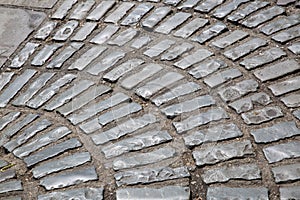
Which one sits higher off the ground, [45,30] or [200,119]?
[45,30]

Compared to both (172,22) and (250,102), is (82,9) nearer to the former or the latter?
(172,22)

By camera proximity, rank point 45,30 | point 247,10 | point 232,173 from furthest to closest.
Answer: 1. point 45,30
2. point 247,10
3. point 232,173

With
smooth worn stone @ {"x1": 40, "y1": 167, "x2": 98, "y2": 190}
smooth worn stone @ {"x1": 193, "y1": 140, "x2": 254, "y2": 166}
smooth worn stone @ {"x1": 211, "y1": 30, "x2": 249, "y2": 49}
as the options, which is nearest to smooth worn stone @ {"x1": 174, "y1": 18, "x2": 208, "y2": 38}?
smooth worn stone @ {"x1": 211, "y1": 30, "x2": 249, "y2": 49}

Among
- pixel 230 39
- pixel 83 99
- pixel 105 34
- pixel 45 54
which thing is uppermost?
pixel 105 34

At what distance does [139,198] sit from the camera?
2.95m

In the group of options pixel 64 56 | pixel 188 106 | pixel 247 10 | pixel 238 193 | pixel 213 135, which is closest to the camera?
pixel 238 193

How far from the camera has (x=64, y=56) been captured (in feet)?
13.3

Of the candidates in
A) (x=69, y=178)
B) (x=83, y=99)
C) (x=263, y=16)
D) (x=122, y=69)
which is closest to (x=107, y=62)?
(x=122, y=69)

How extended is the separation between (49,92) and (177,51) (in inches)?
36.1

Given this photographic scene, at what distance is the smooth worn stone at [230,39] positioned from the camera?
3.96 meters

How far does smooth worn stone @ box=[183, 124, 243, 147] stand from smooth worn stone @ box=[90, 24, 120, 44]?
121cm

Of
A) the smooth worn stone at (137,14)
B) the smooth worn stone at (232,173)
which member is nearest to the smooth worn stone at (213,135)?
the smooth worn stone at (232,173)

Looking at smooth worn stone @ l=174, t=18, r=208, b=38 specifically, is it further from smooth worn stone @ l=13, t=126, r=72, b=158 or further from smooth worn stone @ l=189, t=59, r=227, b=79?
smooth worn stone @ l=13, t=126, r=72, b=158

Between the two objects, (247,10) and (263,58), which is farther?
(247,10)
